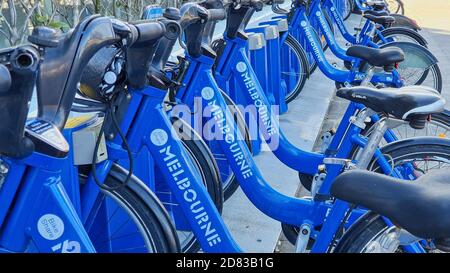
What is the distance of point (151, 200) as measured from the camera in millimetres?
2035

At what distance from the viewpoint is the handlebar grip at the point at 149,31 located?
1.80m

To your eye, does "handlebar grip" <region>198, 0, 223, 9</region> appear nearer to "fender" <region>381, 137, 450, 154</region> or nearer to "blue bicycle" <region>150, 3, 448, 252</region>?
"blue bicycle" <region>150, 3, 448, 252</region>

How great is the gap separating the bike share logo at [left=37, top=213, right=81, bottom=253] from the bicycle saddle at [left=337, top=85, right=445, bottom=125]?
1286mm

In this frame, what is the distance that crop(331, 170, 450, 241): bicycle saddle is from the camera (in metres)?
1.29

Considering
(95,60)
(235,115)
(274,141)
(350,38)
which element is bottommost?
(350,38)

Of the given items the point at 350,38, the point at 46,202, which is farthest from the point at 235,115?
the point at 350,38

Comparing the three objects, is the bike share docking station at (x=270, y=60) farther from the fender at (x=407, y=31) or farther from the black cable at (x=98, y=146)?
the black cable at (x=98, y=146)

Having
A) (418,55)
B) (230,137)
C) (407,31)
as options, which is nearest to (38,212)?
(230,137)

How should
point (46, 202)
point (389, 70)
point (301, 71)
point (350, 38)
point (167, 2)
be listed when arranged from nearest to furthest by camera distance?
point (46, 202) → point (389, 70) → point (167, 2) → point (301, 71) → point (350, 38)

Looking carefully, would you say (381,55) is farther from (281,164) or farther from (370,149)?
(370,149)

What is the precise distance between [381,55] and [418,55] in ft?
7.10
